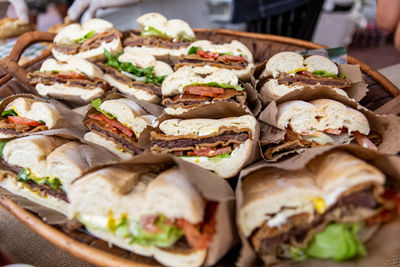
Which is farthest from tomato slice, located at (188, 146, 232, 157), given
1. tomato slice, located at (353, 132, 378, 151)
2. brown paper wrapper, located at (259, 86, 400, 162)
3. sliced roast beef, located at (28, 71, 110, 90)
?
sliced roast beef, located at (28, 71, 110, 90)

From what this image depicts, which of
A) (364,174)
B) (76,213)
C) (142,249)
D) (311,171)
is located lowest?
(142,249)

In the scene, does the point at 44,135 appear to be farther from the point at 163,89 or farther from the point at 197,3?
the point at 197,3

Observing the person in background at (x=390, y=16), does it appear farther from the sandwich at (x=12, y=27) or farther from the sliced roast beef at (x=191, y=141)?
the sandwich at (x=12, y=27)

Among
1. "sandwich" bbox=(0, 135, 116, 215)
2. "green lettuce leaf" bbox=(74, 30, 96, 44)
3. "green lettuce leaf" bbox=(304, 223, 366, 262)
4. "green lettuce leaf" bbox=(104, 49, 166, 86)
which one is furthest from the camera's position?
"green lettuce leaf" bbox=(74, 30, 96, 44)

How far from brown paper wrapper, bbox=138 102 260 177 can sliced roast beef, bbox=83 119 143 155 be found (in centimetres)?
18

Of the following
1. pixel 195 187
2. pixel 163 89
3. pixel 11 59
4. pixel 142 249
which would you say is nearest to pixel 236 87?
pixel 163 89

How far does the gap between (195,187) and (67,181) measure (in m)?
1.03

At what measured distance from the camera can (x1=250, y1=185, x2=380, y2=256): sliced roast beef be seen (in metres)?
1.45

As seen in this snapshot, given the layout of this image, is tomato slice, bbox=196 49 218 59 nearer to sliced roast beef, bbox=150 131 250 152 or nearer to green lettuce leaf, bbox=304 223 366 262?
sliced roast beef, bbox=150 131 250 152

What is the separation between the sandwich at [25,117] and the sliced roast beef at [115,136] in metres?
0.28

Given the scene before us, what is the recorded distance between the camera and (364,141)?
6.94 feet

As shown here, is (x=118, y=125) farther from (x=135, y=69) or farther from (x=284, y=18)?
(x=284, y=18)

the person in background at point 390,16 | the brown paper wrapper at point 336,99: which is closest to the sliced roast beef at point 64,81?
the brown paper wrapper at point 336,99

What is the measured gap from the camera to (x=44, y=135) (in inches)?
88.9
